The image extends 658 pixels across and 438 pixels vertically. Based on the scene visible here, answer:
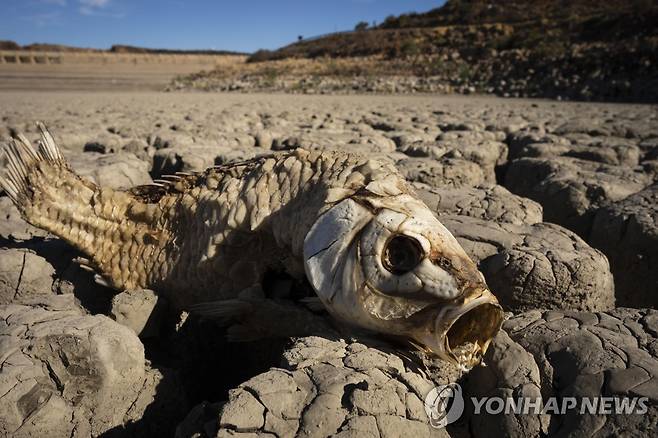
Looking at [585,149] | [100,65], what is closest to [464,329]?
[585,149]

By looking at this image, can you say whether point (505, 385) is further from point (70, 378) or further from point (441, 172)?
point (441, 172)

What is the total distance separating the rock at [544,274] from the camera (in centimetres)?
206

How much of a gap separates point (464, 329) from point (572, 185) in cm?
223

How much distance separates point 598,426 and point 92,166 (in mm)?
3684

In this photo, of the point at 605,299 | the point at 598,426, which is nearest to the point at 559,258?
the point at 605,299

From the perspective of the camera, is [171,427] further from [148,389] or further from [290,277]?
[290,277]

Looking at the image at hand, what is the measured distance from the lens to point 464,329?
1594 mm

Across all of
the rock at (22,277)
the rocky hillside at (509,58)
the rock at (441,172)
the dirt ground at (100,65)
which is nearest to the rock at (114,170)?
the rock at (22,277)

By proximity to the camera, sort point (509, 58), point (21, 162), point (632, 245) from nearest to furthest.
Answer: point (21, 162), point (632, 245), point (509, 58)

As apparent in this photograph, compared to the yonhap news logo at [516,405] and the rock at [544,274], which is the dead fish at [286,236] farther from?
the rock at [544,274]

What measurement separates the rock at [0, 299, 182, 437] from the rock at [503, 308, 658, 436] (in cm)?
138

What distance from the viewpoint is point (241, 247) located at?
2104 mm

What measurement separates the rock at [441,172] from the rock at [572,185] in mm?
422

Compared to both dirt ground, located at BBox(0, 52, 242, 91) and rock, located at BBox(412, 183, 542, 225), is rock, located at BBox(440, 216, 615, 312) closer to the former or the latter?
rock, located at BBox(412, 183, 542, 225)
